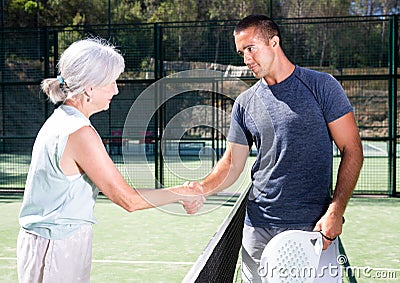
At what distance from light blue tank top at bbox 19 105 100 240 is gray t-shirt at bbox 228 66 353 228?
0.94m

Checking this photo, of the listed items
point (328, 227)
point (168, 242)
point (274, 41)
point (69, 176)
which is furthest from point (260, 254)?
point (168, 242)

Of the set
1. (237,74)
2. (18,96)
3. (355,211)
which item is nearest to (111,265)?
(355,211)

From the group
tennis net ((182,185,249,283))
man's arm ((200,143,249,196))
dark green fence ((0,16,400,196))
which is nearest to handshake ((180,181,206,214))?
man's arm ((200,143,249,196))

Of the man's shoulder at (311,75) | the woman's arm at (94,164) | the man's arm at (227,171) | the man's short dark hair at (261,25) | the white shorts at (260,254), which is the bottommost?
the white shorts at (260,254)

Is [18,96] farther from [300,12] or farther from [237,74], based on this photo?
[237,74]

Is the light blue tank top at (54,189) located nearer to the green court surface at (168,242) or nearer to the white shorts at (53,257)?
the white shorts at (53,257)

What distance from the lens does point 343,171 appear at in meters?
2.82

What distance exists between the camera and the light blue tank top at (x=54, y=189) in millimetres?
2318

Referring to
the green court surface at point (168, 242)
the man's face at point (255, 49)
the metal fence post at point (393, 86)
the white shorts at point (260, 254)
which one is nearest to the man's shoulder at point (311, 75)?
the man's face at point (255, 49)

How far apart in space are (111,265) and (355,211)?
14.1 feet

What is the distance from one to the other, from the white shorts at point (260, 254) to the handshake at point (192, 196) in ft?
0.95

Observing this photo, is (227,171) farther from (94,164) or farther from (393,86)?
(393,86)

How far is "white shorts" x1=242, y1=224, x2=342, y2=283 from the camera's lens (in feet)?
9.32

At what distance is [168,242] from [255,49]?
421 cm
